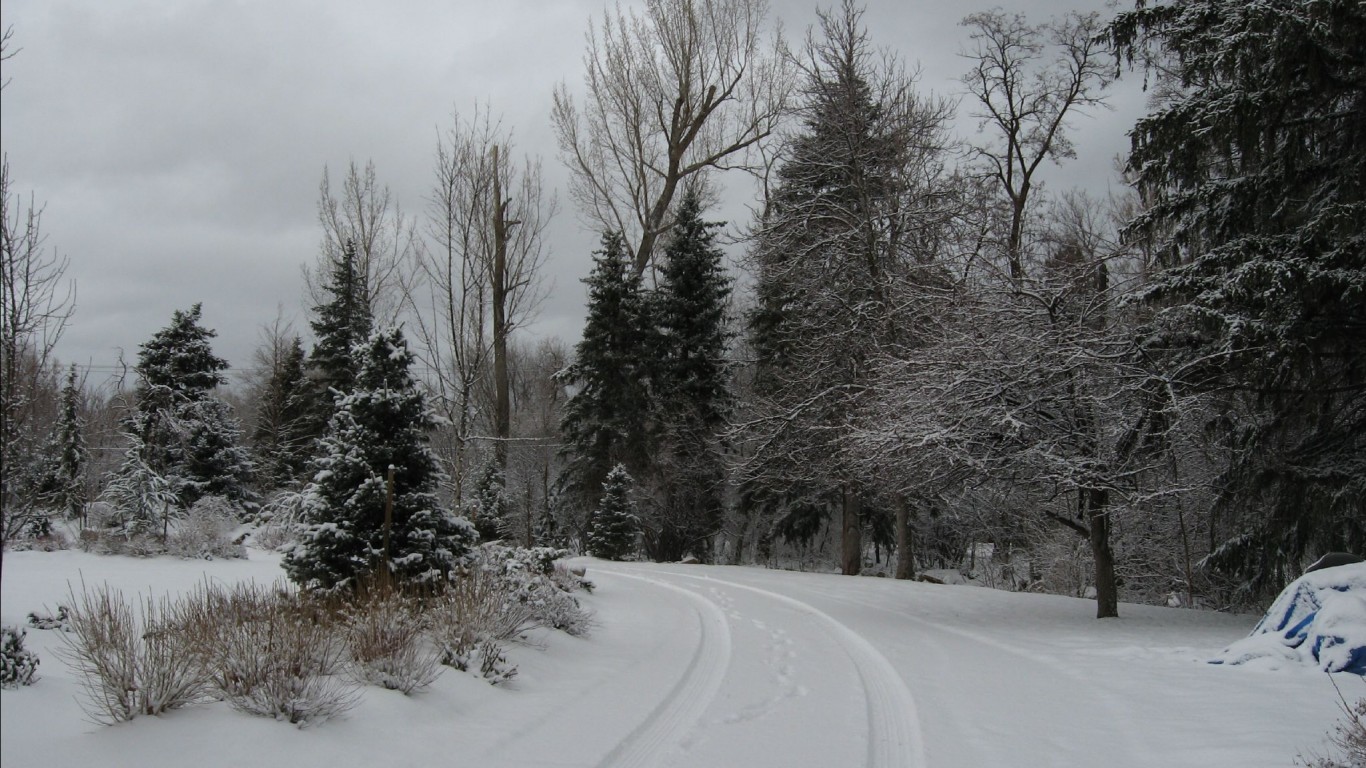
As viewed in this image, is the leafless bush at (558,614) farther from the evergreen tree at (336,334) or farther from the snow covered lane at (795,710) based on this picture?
the evergreen tree at (336,334)

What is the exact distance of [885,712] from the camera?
19.6 ft

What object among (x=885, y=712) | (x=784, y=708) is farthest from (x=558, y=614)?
(x=885, y=712)

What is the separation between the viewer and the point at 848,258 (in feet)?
59.0

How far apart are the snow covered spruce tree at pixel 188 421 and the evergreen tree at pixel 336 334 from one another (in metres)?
3.74

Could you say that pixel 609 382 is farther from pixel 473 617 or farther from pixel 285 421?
pixel 473 617

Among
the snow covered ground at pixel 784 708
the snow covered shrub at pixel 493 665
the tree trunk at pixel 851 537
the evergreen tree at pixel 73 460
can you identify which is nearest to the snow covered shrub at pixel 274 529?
the evergreen tree at pixel 73 460

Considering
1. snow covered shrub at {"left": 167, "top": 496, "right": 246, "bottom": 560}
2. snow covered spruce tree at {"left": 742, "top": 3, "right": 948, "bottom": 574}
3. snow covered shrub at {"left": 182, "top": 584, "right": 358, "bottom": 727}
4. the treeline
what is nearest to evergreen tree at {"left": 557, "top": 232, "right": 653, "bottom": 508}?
the treeline

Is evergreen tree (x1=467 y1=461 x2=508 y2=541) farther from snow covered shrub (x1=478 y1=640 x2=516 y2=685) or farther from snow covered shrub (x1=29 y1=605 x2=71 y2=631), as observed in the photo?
snow covered shrub (x1=478 y1=640 x2=516 y2=685)

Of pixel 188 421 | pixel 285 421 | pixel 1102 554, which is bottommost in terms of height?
pixel 1102 554

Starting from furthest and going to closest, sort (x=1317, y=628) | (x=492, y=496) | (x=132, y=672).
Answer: (x=492, y=496), (x=1317, y=628), (x=132, y=672)

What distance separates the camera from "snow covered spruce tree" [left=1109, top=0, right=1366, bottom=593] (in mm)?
8820

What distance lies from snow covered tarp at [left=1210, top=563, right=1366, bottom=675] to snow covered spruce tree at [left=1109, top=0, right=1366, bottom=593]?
2.67 m

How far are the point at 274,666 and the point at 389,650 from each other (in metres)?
1.03

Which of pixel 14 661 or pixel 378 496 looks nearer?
pixel 14 661
